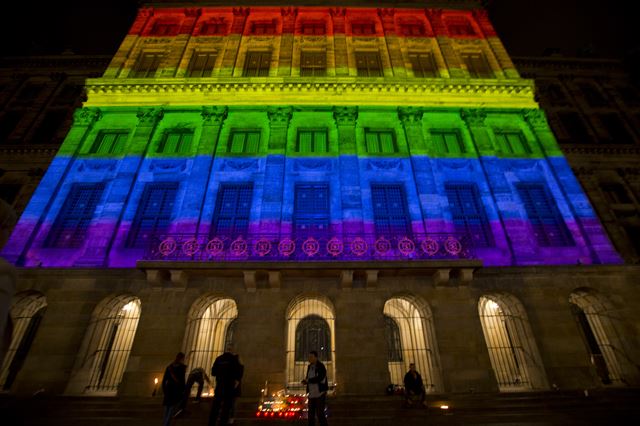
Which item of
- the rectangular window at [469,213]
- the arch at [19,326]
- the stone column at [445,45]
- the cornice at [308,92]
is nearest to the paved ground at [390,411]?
the arch at [19,326]

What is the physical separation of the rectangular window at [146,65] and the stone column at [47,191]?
3.83 meters

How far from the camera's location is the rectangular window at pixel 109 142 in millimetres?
19062

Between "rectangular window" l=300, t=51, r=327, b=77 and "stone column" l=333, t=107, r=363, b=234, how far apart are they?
3898 mm

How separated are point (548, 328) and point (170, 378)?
1396 cm

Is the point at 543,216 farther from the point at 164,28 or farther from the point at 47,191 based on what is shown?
the point at 164,28

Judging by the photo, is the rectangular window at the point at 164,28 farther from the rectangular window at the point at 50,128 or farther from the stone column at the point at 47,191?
the rectangular window at the point at 50,128

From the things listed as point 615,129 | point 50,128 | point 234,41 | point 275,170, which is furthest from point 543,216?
point 50,128

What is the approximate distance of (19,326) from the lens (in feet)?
47.2

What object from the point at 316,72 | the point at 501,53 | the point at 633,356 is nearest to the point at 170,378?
the point at 633,356

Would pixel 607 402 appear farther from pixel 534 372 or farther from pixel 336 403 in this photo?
pixel 336 403

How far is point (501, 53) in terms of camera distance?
23.1 meters

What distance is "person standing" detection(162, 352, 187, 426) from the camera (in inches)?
309

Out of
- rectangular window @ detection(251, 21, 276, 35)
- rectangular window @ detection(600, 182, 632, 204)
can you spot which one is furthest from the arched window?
rectangular window @ detection(251, 21, 276, 35)

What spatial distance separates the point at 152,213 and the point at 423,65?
63.5ft
